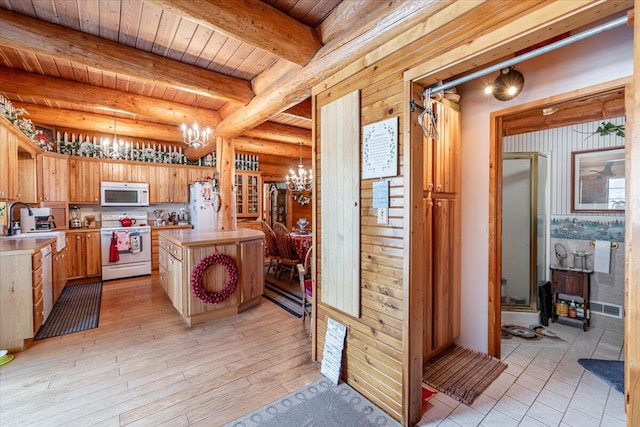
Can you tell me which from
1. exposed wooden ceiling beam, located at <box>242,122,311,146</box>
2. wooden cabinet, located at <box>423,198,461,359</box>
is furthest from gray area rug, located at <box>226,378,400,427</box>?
exposed wooden ceiling beam, located at <box>242,122,311,146</box>

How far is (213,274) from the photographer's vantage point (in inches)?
130

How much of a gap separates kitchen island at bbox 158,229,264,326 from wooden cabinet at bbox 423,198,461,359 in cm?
225

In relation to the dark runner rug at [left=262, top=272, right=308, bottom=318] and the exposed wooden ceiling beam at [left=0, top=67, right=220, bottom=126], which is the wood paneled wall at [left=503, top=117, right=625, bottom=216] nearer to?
the dark runner rug at [left=262, top=272, right=308, bottom=318]

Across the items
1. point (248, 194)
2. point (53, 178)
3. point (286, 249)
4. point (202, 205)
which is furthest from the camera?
point (248, 194)

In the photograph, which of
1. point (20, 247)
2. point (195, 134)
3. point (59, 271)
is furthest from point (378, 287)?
point (59, 271)

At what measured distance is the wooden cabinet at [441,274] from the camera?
2.33 meters

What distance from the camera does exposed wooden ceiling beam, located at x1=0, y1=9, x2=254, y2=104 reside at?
6.75ft

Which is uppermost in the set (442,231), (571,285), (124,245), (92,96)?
(92,96)

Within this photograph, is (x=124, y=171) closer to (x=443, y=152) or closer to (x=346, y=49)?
(x=346, y=49)

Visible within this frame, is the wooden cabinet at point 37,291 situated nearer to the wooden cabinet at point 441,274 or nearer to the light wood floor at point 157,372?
the light wood floor at point 157,372

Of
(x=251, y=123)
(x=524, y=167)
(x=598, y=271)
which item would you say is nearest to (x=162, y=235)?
(x=251, y=123)

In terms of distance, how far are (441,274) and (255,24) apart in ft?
8.08

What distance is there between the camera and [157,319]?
338 centimetres

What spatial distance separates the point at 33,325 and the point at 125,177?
11.1 feet
